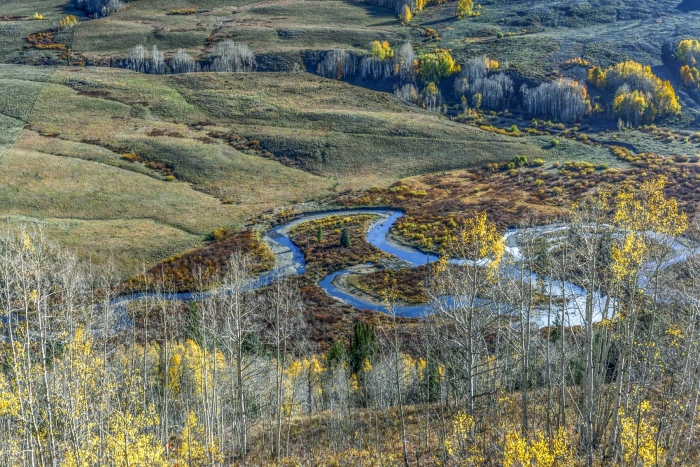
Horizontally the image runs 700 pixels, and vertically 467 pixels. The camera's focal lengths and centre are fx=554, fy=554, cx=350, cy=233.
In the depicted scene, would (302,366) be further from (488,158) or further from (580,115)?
(580,115)

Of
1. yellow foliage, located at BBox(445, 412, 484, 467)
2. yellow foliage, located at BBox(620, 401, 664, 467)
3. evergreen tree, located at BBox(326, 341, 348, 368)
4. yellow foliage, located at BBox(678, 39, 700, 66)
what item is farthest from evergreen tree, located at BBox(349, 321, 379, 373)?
yellow foliage, located at BBox(678, 39, 700, 66)

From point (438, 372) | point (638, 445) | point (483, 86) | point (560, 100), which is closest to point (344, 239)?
point (438, 372)

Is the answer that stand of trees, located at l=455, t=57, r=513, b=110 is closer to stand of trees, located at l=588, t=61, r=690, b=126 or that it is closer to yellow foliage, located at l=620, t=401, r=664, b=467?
stand of trees, located at l=588, t=61, r=690, b=126

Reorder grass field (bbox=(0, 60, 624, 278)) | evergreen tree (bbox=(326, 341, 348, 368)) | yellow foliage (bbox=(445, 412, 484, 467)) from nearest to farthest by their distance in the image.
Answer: yellow foliage (bbox=(445, 412, 484, 467))
evergreen tree (bbox=(326, 341, 348, 368))
grass field (bbox=(0, 60, 624, 278))

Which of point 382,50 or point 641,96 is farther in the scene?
point 382,50

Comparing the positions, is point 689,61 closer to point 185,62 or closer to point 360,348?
point 185,62

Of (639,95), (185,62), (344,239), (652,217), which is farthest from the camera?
(185,62)

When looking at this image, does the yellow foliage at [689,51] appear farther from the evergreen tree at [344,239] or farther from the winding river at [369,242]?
the evergreen tree at [344,239]

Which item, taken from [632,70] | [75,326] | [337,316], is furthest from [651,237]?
[632,70]
